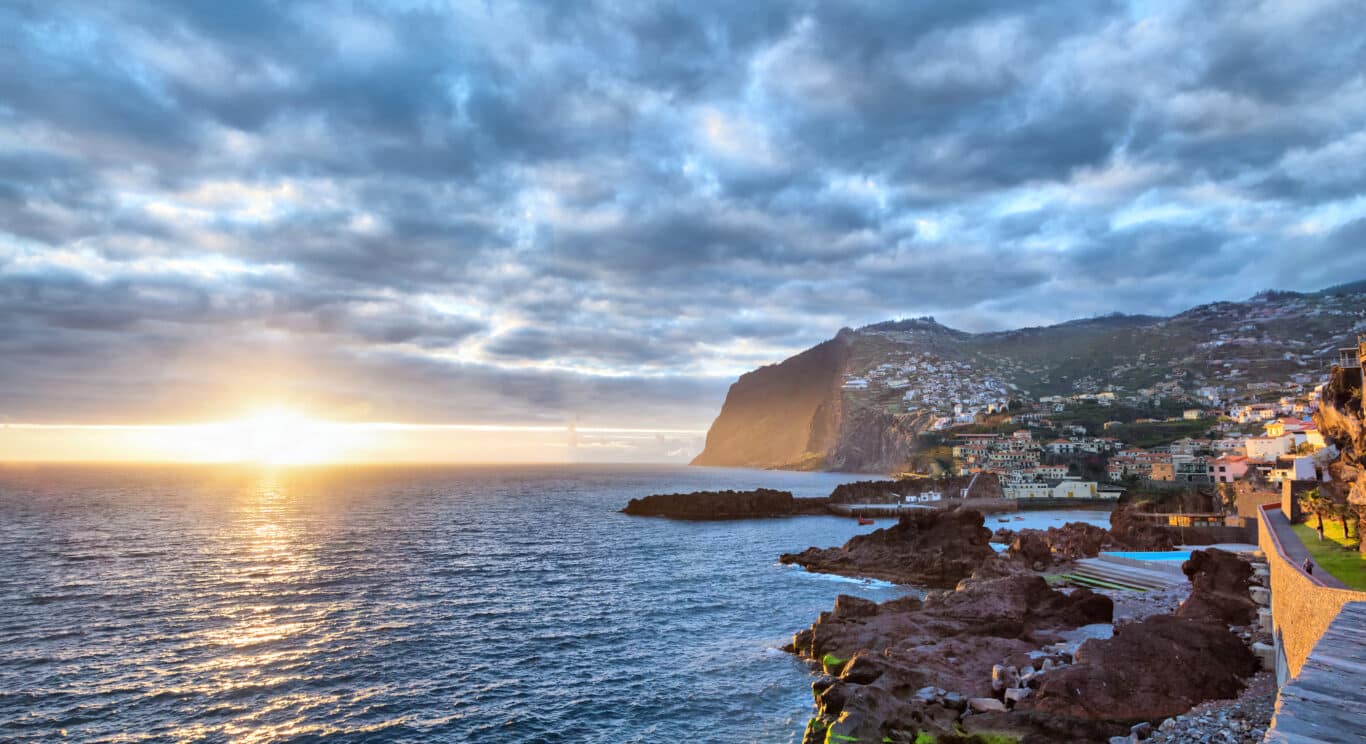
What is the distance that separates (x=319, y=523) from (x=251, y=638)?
67.5 m

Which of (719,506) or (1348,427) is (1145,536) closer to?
(1348,427)

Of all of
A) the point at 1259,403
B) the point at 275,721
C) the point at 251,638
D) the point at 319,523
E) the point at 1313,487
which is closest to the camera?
the point at 275,721

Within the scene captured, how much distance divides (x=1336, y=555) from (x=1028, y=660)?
1690cm

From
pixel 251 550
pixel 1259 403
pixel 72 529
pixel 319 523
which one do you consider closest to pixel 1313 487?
pixel 251 550

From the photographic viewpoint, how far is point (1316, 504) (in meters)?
43.2

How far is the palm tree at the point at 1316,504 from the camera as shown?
4070 centimetres

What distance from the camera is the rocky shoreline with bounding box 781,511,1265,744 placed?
22.6m

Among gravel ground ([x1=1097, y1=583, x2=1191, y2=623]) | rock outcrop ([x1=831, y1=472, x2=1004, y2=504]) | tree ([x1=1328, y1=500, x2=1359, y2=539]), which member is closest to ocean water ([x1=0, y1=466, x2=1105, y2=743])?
gravel ground ([x1=1097, y1=583, x2=1191, y2=623])

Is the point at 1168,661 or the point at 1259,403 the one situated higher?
the point at 1259,403

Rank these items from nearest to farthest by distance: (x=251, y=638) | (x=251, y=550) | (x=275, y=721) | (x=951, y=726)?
(x=951, y=726) → (x=275, y=721) → (x=251, y=638) → (x=251, y=550)

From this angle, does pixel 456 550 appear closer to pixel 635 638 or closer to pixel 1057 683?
pixel 635 638

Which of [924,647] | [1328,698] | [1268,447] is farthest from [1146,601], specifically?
[1268,447]

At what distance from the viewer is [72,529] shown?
277ft

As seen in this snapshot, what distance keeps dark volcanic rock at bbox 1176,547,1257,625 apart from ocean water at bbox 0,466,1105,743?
791 inches
